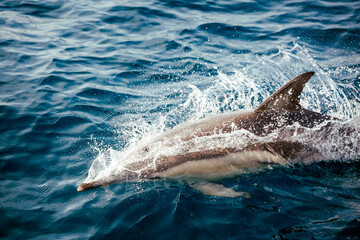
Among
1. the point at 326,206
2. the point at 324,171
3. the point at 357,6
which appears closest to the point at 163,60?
the point at 324,171

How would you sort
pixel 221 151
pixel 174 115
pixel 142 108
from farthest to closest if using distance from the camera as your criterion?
pixel 142 108
pixel 174 115
pixel 221 151

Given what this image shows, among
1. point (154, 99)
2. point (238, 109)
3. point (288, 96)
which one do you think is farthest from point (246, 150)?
point (154, 99)

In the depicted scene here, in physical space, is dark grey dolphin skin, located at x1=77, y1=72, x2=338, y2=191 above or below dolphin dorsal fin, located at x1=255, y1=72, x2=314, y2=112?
below

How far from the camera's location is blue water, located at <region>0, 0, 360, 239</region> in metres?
3.76

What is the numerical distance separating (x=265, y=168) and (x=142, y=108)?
121 inches

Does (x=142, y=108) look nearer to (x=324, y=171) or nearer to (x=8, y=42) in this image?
(x=324, y=171)

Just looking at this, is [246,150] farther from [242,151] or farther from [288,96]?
[288,96]

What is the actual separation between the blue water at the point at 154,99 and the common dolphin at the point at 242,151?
0.63 feet

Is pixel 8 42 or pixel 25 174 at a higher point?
pixel 8 42

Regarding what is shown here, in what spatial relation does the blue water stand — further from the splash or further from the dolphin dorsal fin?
the dolphin dorsal fin

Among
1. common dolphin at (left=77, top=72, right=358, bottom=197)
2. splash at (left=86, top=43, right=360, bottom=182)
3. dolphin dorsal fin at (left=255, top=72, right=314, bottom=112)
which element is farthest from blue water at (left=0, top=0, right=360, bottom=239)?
dolphin dorsal fin at (left=255, top=72, right=314, bottom=112)

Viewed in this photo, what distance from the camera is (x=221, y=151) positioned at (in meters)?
4.29

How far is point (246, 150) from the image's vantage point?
4.27m

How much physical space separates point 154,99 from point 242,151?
3.06 m
